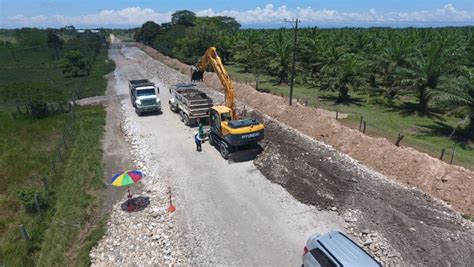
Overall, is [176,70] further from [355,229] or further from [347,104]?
[355,229]

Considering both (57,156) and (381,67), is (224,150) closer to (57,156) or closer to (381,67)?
(57,156)

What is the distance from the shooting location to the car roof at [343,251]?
9.36m

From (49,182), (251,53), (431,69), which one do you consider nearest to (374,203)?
(49,182)

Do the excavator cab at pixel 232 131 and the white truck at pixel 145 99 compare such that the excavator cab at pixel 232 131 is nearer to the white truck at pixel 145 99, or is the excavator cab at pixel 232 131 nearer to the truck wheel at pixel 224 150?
the truck wheel at pixel 224 150

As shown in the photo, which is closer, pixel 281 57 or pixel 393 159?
pixel 393 159

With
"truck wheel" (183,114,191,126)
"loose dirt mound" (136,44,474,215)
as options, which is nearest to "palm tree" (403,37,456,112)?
"loose dirt mound" (136,44,474,215)

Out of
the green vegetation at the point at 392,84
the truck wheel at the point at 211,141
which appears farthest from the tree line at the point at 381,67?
the truck wheel at the point at 211,141

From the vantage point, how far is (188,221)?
13766mm

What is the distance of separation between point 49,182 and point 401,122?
26.2 metres

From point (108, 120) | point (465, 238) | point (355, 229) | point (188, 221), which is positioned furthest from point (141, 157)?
point (465, 238)

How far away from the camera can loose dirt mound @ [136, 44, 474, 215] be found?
14586 millimetres

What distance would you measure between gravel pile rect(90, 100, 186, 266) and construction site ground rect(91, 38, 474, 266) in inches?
2.8

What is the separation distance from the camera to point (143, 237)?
41.9ft

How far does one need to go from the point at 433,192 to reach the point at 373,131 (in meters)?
8.45
